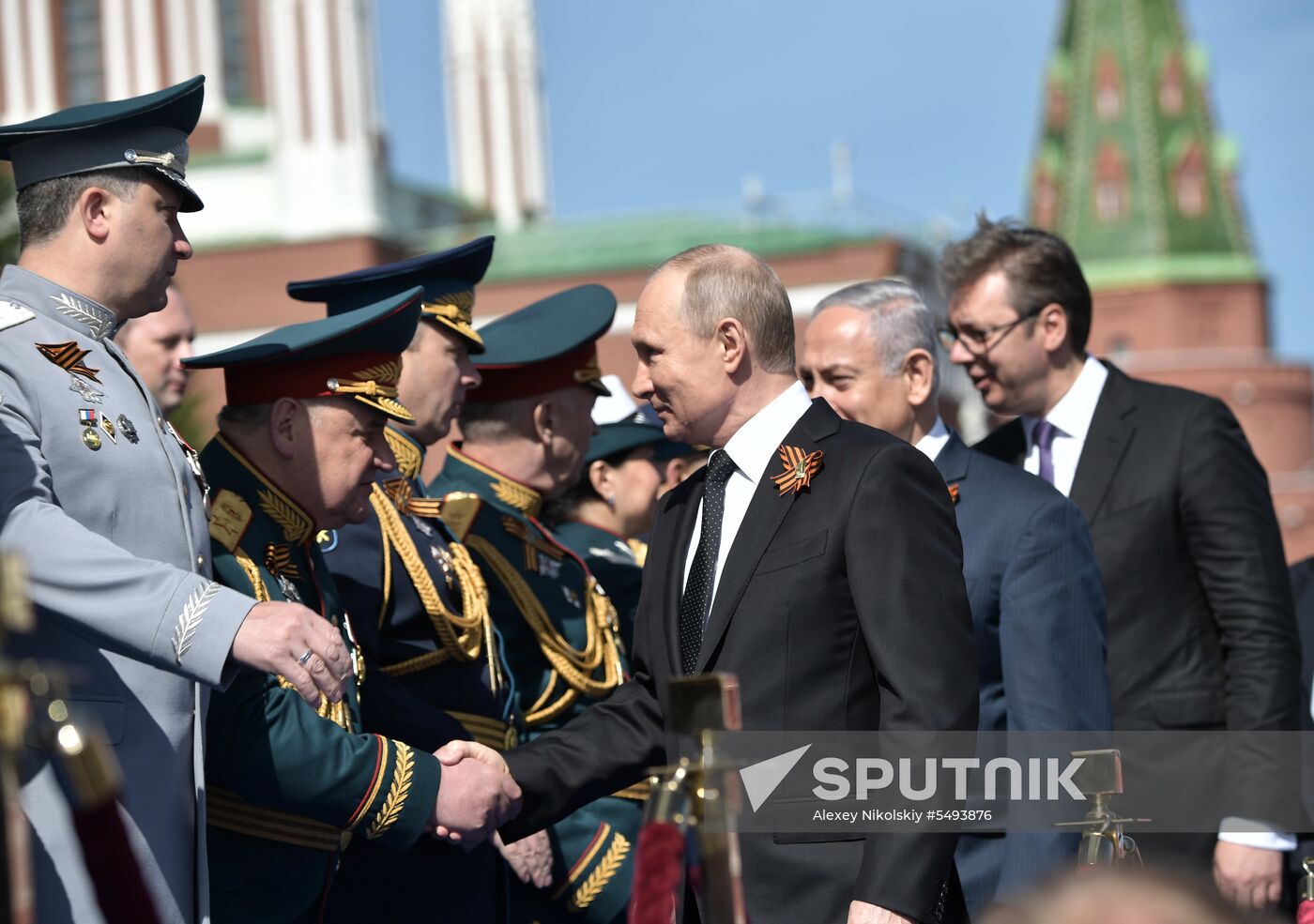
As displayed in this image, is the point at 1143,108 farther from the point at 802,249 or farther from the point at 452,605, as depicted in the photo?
the point at 452,605

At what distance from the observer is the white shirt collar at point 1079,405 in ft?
16.5

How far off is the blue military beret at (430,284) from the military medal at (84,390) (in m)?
1.22

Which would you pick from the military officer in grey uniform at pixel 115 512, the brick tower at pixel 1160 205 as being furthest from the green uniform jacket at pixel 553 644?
the brick tower at pixel 1160 205

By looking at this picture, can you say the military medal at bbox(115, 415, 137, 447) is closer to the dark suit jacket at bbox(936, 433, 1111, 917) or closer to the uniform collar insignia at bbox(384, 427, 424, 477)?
the uniform collar insignia at bbox(384, 427, 424, 477)

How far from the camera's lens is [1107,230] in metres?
60.1

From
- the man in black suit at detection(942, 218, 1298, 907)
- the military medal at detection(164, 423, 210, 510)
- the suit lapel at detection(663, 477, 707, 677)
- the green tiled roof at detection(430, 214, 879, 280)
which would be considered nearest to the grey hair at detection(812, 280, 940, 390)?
the man in black suit at detection(942, 218, 1298, 907)

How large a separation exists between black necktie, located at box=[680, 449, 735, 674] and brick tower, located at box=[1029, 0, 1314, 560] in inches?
2192

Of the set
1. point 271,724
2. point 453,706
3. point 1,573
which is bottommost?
point 453,706

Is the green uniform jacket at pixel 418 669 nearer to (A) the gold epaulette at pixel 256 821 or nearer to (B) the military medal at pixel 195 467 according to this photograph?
(A) the gold epaulette at pixel 256 821

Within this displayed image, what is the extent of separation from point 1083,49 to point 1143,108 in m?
2.77

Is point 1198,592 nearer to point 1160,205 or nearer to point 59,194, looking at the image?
point 59,194

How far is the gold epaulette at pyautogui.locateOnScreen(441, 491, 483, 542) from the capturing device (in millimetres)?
4895

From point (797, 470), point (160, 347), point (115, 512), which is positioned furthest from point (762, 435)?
point (160, 347)

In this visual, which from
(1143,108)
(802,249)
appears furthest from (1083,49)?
(802,249)
